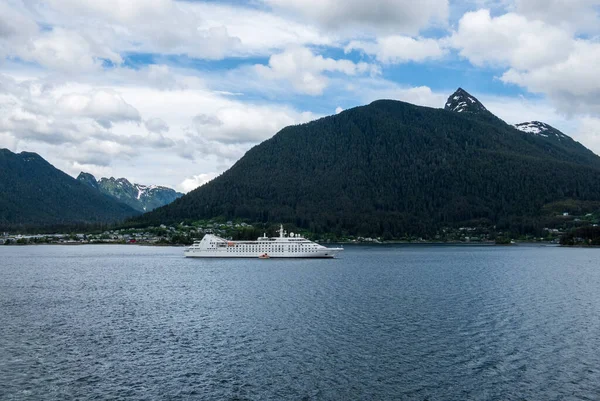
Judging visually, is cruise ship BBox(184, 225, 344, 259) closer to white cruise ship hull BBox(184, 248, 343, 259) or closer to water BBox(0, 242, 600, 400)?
white cruise ship hull BBox(184, 248, 343, 259)

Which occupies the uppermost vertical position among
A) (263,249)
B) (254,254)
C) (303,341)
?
(263,249)

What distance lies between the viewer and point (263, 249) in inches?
6540

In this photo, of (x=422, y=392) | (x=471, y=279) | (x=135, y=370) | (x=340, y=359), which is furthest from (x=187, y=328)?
(x=471, y=279)

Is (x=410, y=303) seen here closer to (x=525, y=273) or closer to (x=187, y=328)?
(x=187, y=328)

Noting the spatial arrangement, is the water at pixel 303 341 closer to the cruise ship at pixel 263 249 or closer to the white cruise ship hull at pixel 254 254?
the white cruise ship hull at pixel 254 254

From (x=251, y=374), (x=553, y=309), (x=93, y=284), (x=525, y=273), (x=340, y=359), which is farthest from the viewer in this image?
(x=525, y=273)

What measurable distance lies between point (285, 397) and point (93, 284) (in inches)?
2595

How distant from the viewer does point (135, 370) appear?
3675 cm

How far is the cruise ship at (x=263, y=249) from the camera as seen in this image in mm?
161500

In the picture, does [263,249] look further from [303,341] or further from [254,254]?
[303,341]

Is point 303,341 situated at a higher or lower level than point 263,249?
lower

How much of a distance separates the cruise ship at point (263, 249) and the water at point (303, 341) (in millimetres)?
76839

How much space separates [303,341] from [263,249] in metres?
122

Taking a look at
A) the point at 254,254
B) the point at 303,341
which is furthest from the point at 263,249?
the point at 303,341
